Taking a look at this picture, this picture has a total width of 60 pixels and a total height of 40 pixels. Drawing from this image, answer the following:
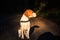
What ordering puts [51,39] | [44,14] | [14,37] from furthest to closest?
[44,14] → [14,37] → [51,39]

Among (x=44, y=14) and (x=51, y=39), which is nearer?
(x=51, y=39)

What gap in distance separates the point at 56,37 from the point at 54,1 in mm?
8315

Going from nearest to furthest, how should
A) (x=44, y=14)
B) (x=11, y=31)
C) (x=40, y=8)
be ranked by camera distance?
(x=11, y=31)
(x=44, y=14)
(x=40, y=8)

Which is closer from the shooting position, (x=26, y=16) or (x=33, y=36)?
(x=26, y=16)

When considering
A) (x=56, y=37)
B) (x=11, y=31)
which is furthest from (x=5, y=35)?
(x=56, y=37)

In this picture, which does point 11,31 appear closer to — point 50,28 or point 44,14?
point 50,28

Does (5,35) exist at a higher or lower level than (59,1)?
lower

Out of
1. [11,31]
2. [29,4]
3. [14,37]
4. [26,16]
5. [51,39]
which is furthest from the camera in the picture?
[29,4]

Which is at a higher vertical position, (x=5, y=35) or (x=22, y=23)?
(x=22, y=23)

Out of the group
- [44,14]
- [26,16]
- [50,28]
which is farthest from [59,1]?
[26,16]

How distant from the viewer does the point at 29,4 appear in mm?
13391

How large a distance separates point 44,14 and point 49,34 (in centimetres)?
361

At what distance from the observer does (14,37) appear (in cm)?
632

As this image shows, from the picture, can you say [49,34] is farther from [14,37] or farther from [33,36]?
[14,37]
